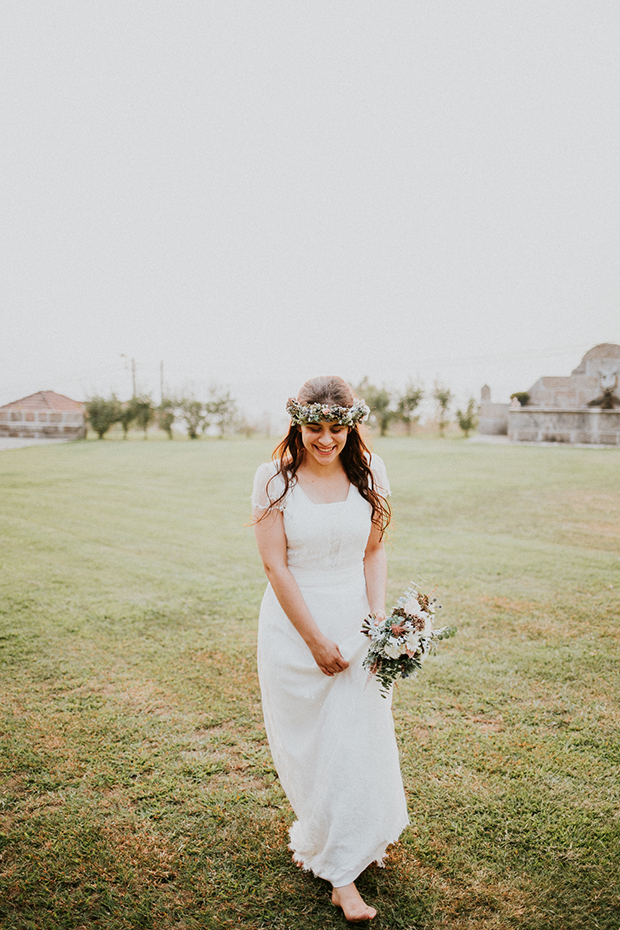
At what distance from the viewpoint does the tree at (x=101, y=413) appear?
98.5 ft

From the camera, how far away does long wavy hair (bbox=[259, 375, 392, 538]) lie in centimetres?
266

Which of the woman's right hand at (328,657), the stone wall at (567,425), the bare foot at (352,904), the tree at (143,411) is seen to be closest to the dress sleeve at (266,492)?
the woman's right hand at (328,657)

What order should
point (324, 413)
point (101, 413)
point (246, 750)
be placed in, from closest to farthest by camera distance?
1. point (324, 413)
2. point (246, 750)
3. point (101, 413)

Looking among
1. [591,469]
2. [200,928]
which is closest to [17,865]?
[200,928]

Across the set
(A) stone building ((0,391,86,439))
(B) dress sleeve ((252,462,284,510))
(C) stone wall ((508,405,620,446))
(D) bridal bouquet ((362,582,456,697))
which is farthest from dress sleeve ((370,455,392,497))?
(A) stone building ((0,391,86,439))

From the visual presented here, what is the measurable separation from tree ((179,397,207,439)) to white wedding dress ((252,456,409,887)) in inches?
1186

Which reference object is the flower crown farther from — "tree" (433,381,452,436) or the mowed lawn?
"tree" (433,381,452,436)

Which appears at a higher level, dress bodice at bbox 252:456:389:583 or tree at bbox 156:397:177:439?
tree at bbox 156:397:177:439

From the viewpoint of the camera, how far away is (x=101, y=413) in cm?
3009

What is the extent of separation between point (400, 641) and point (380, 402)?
3091 cm

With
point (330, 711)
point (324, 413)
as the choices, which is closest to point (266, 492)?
point (324, 413)

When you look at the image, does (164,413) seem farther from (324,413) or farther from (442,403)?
(324,413)

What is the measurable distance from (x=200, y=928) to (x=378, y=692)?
→ 1221mm

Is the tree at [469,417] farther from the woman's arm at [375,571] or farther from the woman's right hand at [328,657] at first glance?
the woman's right hand at [328,657]
